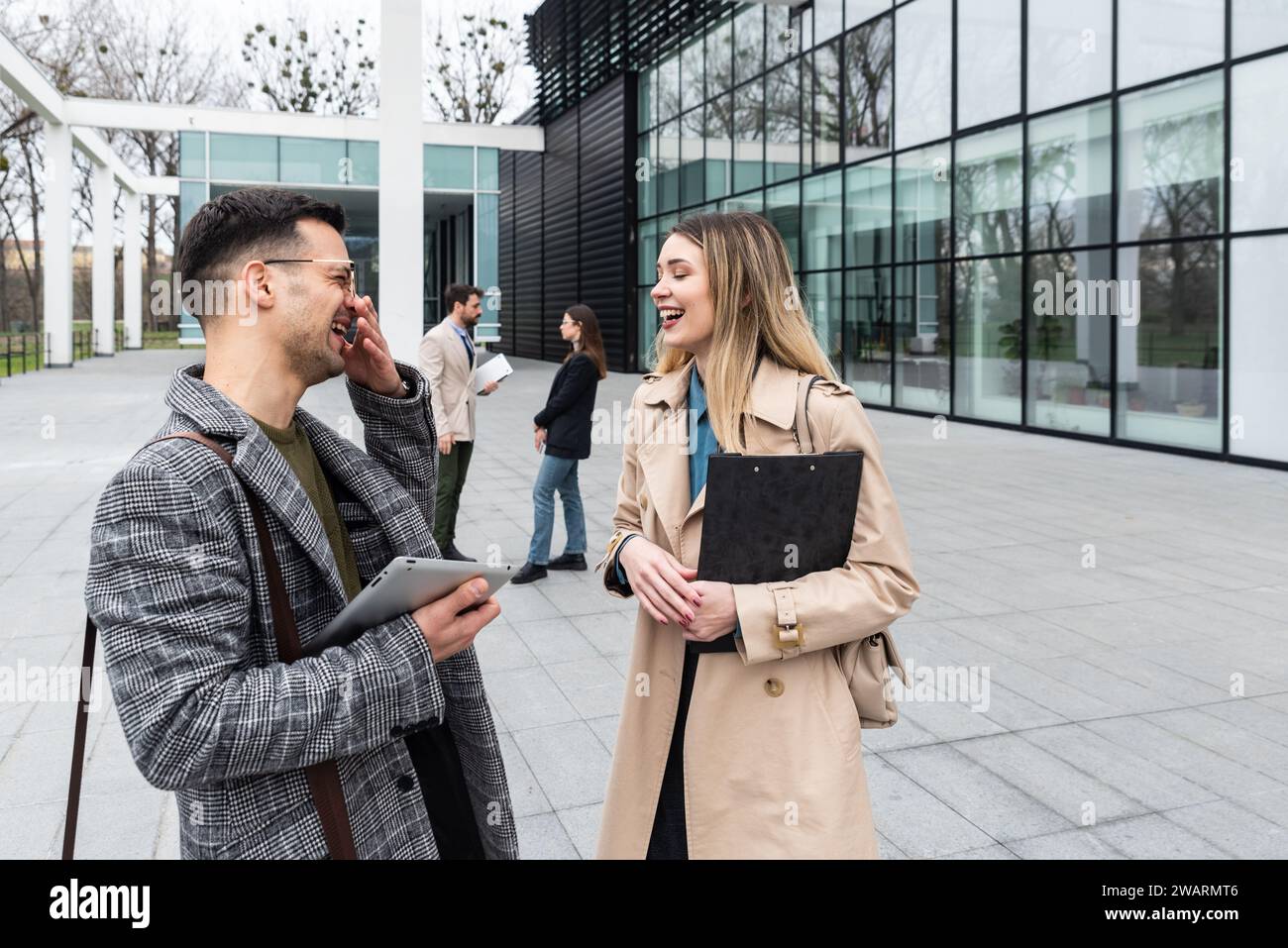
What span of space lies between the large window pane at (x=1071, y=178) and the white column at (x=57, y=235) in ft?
76.9

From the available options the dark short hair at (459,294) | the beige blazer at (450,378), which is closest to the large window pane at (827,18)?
the dark short hair at (459,294)

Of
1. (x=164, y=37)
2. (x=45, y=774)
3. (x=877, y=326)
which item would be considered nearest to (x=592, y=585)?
(x=45, y=774)

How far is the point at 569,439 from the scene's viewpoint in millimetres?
7562

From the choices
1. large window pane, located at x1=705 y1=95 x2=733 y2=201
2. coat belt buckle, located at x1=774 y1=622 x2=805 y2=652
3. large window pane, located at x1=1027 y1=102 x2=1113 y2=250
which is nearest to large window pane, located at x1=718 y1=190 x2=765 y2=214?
large window pane, located at x1=705 y1=95 x2=733 y2=201

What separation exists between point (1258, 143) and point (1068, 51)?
11.2ft

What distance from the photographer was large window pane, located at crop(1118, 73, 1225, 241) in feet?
42.3

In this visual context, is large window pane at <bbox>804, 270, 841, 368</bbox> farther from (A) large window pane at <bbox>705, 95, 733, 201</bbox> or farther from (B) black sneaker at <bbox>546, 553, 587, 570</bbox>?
(B) black sneaker at <bbox>546, 553, 587, 570</bbox>

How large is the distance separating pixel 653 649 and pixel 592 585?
194 inches

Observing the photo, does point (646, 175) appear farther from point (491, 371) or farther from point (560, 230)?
point (491, 371)

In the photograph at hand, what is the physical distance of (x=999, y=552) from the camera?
26.8ft

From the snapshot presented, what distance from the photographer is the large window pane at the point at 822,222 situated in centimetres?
2030

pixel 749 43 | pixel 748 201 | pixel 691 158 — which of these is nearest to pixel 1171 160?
pixel 748 201
